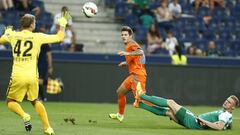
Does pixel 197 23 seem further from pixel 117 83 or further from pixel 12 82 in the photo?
pixel 12 82

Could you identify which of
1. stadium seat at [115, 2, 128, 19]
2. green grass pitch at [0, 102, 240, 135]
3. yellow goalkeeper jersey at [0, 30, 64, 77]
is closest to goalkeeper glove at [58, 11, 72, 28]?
yellow goalkeeper jersey at [0, 30, 64, 77]

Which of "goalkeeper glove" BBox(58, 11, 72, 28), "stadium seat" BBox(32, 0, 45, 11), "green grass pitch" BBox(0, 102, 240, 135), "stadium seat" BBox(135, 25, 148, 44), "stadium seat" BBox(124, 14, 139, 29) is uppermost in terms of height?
"goalkeeper glove" BBox(58, 11, 72, 28)

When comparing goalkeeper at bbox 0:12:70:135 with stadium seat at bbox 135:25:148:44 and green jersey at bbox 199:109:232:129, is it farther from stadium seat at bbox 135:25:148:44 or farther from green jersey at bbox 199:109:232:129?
stadium seat at bbox 135:25:148:44

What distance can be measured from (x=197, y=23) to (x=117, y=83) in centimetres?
628

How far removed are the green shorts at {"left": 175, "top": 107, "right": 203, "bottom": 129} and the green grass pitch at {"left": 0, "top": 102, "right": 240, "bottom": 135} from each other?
14 centimetres

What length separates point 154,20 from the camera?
1076 inches

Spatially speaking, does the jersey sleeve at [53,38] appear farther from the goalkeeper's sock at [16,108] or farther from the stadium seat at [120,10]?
the stadium seat at [120,10]

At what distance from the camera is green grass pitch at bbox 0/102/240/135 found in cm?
1341

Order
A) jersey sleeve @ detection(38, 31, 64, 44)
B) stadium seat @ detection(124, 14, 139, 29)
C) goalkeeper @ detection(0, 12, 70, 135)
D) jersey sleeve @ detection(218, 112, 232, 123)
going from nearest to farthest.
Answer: jersey sleeve @ detection(38, 31, 64, 44) < goalkeeper @ detection(0, 12, 70, 135) < jersey sleeve @ detection(218, 112, 232, 123) < stadium seat @ detection(124, 14, 139, 29)

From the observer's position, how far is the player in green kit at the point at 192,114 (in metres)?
14.1

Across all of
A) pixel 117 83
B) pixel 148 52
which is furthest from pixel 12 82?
pixel 148 52

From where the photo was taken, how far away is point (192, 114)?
46.9 ft

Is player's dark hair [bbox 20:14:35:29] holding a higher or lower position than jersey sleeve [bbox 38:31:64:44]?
higher

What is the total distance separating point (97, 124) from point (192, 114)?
6.69 feet
